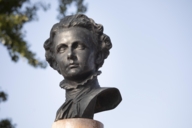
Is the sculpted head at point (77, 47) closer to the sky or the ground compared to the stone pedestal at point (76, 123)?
closer to the sky

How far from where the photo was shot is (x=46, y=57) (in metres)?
9.68

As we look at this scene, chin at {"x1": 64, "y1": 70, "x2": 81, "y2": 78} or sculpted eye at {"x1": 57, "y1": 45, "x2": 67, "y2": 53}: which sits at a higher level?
sculpted eye at {"x1": 57, "y1": 45, "x2": 67, "y2": 53}

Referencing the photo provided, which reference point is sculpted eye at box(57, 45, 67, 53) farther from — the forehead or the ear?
the ear

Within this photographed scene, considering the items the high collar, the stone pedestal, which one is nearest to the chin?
the high collar

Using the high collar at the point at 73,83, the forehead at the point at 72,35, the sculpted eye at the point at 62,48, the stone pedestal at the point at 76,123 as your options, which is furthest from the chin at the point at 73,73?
the stone pedestal at the point at 76,123

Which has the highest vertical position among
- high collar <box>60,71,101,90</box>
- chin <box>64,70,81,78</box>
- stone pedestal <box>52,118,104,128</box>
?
chin <box>64,70,81,78</box>

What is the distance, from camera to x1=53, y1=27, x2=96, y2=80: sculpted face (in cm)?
900

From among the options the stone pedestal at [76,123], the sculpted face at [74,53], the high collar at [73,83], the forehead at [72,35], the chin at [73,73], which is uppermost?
the forehead at [72,35]

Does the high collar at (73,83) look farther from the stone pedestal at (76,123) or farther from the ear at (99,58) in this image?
the stone pedestal at (76,123)

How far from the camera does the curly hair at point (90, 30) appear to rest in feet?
30.8

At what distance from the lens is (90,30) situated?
9.49 meters

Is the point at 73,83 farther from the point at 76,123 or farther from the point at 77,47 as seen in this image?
the point at 76,123

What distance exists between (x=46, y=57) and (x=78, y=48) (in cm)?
81

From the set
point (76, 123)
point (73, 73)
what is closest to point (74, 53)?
point (73, 73)
